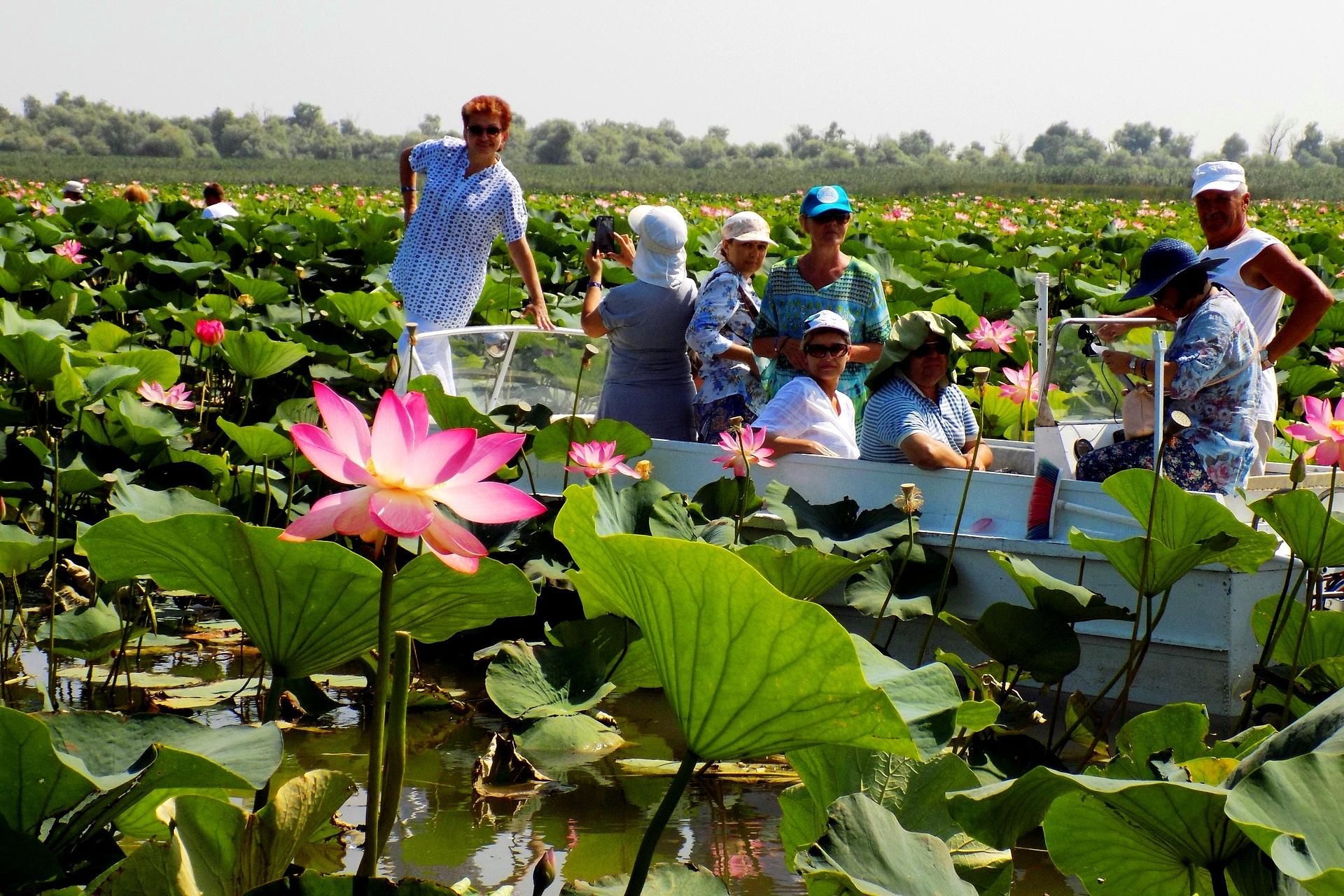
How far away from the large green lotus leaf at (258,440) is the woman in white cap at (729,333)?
1324mm

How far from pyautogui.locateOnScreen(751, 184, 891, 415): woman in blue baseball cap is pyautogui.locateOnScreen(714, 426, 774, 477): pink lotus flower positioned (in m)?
0.78


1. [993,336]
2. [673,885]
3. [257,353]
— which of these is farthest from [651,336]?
[673,885]

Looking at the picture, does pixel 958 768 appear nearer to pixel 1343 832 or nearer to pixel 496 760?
pixel 1343 832

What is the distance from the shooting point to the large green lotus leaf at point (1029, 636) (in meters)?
2.95

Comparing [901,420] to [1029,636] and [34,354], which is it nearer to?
[1029,636]

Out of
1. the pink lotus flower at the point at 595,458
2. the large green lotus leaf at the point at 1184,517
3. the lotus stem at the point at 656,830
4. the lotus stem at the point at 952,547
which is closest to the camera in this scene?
the lotus stem at the point at 656,830

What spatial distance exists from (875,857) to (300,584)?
0.72 m

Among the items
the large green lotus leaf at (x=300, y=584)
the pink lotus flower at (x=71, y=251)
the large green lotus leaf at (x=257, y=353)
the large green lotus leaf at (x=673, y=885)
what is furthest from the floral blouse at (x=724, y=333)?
the pink lotus flower at (x=71, y=251)

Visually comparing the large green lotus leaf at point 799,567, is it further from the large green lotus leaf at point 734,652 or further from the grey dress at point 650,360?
the grey dress at point 650,360

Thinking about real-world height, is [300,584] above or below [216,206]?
above

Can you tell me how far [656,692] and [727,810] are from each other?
0.90m

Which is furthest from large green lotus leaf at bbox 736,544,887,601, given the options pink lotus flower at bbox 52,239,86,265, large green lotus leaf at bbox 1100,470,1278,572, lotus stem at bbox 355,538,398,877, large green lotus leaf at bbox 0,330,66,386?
pink lotus flower at bbox 52,239,86,265

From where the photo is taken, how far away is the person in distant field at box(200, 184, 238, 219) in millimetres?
11367

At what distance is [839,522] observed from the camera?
11.9 ft
